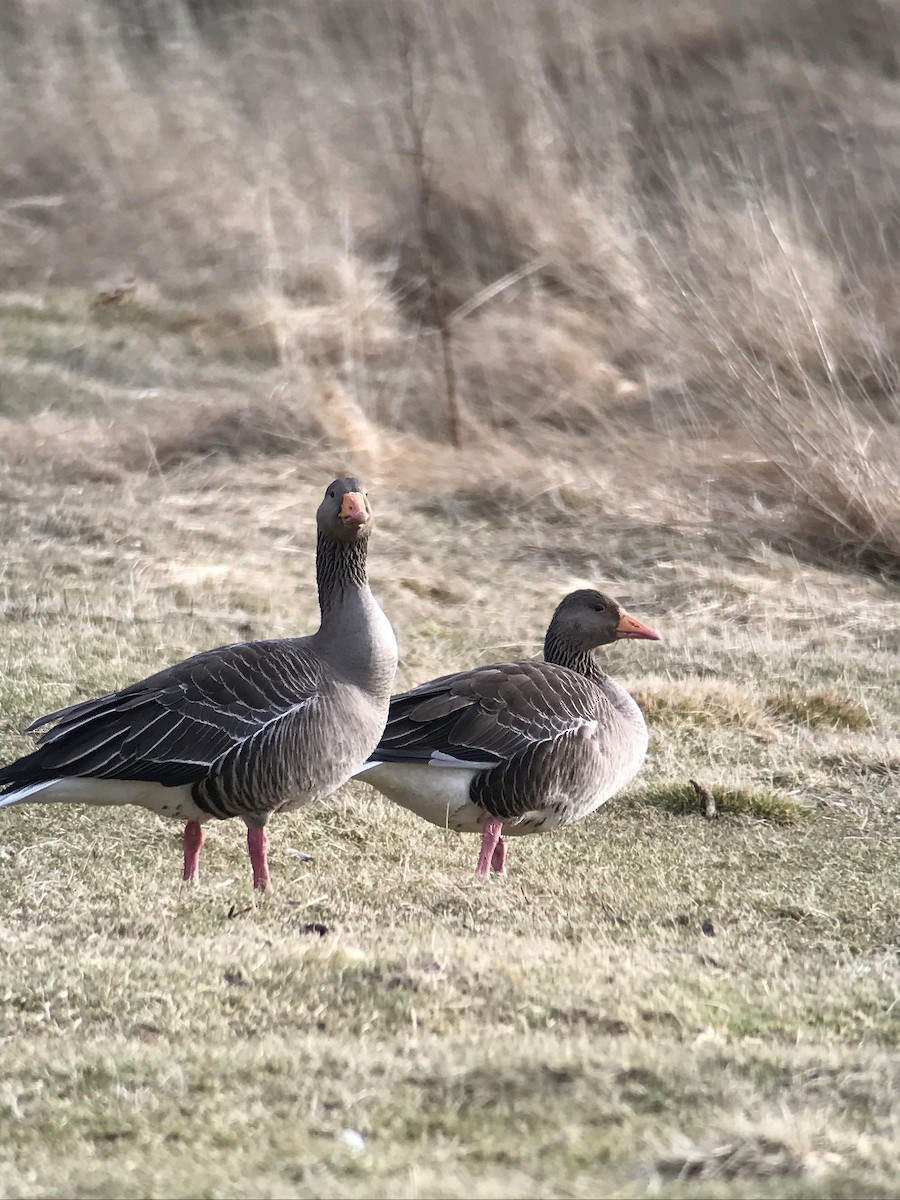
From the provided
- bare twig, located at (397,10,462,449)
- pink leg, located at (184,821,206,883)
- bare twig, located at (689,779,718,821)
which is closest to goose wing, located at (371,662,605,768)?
pink leg, located at (184,821,206,883)

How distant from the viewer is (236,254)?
17.7m

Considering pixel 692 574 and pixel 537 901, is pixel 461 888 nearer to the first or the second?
pixel 537 901

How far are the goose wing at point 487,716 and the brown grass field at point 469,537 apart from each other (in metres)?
0.48

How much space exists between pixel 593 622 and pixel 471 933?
2.07 metres

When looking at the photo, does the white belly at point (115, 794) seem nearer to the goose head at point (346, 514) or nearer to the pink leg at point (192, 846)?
the pink leg at point (192, 846)

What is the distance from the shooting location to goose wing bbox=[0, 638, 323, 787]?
5496 millimetres

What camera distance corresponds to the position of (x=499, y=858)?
20.6ft

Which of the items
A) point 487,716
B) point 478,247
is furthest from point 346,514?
point 478,247

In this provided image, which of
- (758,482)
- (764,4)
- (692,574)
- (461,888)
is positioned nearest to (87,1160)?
(461,888)

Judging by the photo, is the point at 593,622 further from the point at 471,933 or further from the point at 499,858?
the point at 471,933

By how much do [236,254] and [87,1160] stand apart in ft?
50.3

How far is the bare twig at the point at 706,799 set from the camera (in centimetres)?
705

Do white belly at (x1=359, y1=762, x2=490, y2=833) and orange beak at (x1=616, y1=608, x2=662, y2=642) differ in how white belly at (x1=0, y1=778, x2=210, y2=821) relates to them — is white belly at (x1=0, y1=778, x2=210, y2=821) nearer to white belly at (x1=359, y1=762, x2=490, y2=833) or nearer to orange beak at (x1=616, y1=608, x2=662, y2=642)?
white belly at (x1=359, y1=762, x2=490, y2=833)

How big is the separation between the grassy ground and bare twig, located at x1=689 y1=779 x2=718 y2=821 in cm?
11
